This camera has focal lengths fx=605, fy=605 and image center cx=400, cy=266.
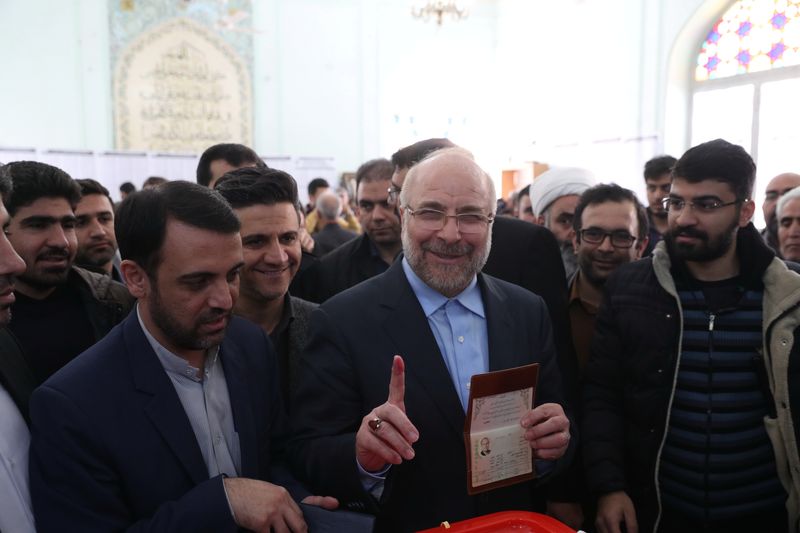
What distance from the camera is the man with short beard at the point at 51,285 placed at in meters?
2.24

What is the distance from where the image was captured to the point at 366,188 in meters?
3.49

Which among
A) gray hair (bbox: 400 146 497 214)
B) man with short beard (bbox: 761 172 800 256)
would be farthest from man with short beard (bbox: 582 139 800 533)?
man with short beard (bbox: 761 172 800 256)

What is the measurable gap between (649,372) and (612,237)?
31.9 inches

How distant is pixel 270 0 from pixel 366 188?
10.2m

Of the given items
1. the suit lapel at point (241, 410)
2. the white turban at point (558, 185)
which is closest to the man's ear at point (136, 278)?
the suit lapel at point (241, 410)

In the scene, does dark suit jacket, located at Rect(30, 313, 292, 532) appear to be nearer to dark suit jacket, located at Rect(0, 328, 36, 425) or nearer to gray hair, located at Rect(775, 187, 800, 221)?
dark suit jacket, located at Rect(0, 328, 36, 425)

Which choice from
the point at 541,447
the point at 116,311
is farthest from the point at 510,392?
the point at 116,311

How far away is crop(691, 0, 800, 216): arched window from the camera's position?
9.09 metres

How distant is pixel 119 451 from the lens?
1.43 meters

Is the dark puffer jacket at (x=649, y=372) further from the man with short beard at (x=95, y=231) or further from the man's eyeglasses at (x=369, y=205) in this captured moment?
the man with short beard at (x=95, y=231)

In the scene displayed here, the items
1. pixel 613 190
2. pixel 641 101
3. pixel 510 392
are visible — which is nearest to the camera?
pixel 510 392

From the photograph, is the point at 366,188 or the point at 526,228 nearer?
the point at 526,228

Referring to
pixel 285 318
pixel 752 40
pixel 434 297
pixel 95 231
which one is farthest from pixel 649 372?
pixel 752 40

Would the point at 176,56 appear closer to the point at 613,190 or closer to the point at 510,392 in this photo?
the point at 613,190
